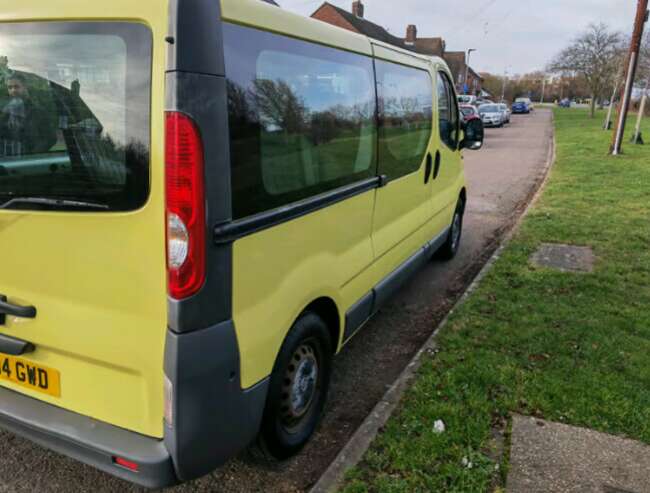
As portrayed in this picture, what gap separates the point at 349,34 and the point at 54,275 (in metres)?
2.04

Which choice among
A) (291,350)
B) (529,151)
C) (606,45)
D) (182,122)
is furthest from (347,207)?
(606,45)

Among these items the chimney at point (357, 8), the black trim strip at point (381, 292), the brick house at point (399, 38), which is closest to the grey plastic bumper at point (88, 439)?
the black trim strip at point (381, 292)

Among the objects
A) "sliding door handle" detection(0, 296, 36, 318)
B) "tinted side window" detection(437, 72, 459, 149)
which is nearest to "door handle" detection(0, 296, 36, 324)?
"sliding door handle" detection(0, 296, 36, 318)

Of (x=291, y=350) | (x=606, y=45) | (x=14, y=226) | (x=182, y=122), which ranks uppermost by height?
(x=606, y=45)

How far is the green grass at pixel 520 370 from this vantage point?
2.62 meters

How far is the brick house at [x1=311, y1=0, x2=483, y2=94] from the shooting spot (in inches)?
1732

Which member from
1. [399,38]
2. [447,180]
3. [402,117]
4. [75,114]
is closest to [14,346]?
[75,114]

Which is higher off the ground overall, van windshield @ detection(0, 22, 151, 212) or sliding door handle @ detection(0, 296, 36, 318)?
van windshield @ detection(0, 22, 151, 212)

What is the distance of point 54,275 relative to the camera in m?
2.09

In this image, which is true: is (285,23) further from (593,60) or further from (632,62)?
(593,60)

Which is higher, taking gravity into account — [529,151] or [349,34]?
[349,34]

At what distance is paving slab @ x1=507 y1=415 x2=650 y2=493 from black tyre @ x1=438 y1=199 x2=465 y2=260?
317 centimetres

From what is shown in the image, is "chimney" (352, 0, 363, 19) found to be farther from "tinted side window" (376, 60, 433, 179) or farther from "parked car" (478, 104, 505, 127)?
"tinted side window" (376, 60, 433, 179)

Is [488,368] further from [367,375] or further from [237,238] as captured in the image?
[237,238]
